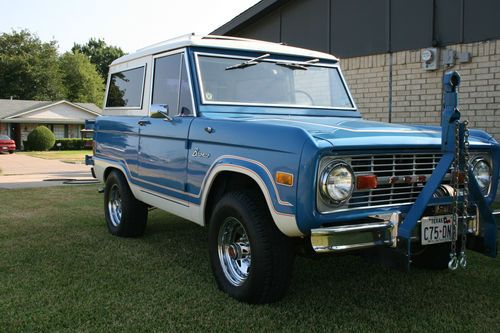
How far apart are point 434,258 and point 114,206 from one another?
3.76 meters

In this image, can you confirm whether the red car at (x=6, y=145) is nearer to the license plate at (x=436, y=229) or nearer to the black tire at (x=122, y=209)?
the black tire at (x=122, y=209)

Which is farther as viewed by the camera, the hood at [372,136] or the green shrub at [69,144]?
the green shrub at [69,144]

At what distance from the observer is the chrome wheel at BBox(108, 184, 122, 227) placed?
627 centimetres

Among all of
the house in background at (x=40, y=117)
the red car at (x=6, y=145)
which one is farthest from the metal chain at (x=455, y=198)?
the house in background at (x=40, y=117)

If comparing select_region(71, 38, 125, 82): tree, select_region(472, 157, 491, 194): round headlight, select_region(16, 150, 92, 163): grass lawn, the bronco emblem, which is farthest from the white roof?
select_region(71, 38, 125, 82): tree

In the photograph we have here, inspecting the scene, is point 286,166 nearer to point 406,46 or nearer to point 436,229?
point 436,229

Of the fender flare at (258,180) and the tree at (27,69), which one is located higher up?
the tree at (27,69)

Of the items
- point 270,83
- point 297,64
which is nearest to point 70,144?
point 297,64

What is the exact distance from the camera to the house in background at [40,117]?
43281 millimetres

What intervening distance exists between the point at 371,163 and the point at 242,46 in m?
2.08

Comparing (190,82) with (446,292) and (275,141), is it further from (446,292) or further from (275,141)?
(446,292)

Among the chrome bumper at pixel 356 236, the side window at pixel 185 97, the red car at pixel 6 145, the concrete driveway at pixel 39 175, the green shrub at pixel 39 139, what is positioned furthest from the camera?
the green shrub at pixel 39 139

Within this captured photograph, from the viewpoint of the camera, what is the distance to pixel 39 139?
3975cm

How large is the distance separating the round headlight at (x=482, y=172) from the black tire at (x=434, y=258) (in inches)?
28.3
